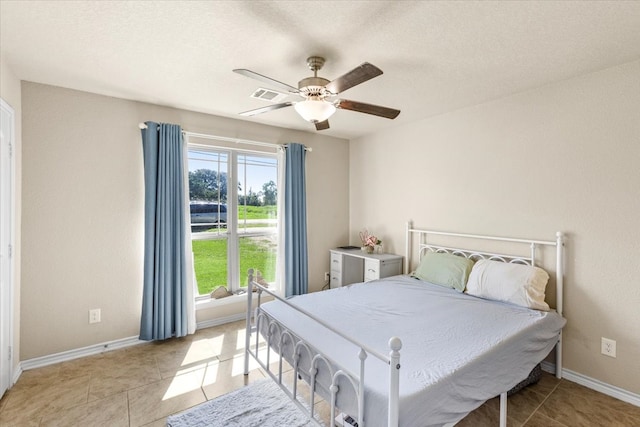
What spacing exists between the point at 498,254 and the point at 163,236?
3.41 meters

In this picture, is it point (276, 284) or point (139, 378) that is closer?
point (139, 378)

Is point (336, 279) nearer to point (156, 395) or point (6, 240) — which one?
point (156, 395)

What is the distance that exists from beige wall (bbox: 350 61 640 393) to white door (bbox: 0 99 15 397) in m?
3.94

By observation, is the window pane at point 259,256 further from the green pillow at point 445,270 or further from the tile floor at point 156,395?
the green pillow at point 445,270

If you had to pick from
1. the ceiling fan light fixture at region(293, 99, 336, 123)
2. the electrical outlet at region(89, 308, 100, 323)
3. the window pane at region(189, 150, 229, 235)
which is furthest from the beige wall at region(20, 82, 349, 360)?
the ceiling fan light fixture at region(293, 99, 336, 123)

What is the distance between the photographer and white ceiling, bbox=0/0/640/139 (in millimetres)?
1683

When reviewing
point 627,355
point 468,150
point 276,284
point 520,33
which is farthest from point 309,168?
point 627,355

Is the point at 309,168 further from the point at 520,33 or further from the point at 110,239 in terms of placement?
the point at 520,33

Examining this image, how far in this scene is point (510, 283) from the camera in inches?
102

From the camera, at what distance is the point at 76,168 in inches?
112

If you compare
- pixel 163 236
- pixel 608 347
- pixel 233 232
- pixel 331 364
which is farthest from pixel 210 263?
pixel 608 347

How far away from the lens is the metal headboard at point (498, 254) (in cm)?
257

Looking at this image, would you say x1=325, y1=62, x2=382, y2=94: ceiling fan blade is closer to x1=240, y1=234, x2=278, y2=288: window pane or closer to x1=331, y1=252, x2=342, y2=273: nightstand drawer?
x1=240, y1=234, x2=278, y2=288: window pane

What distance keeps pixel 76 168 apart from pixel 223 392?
242 centimetres
